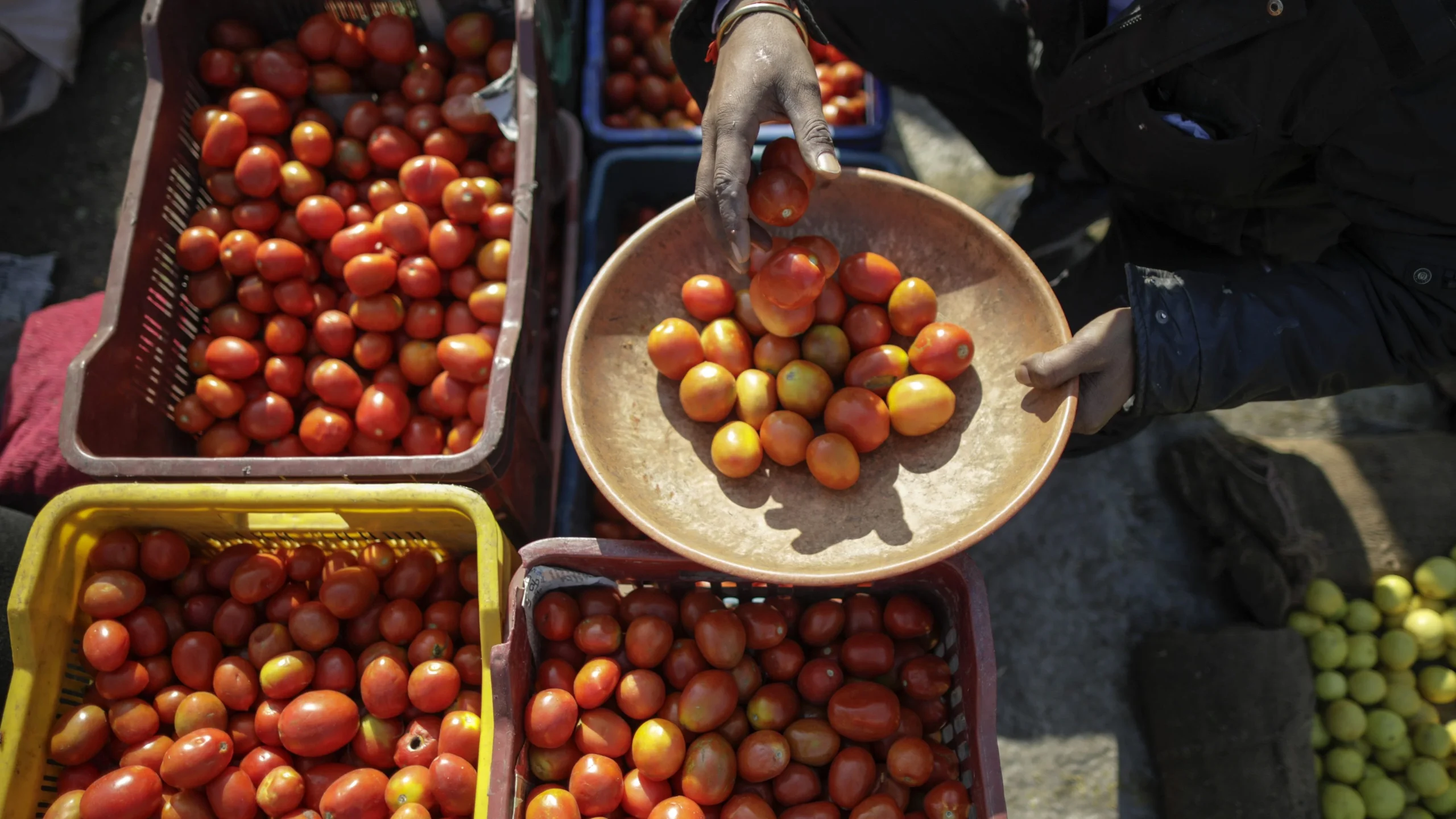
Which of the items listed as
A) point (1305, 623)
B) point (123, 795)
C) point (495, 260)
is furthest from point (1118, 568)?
point (123, 795)

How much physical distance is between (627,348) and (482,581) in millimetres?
733

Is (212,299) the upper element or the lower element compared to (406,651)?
upper

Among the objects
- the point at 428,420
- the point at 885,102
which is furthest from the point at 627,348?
the point at 885,102

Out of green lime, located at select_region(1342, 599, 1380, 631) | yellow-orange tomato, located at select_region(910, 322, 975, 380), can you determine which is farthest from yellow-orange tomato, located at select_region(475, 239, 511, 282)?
green lime, located at select_region(1342, 599, 1380, 631)

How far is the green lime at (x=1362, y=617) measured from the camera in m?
3.36

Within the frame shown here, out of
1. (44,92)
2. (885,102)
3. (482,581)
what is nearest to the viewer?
(482,581)

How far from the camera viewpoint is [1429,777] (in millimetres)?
3197

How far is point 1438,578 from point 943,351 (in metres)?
2.70

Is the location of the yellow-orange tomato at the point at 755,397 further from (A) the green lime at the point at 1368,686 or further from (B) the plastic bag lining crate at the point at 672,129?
(A) the green lime at the point at 1368,686

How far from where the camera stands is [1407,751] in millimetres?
3281

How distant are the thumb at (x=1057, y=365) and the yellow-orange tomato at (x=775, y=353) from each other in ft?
2.07

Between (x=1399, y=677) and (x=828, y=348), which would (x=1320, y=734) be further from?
(x=828, y=348)

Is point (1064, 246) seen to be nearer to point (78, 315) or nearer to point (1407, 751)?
point (1407, 751)

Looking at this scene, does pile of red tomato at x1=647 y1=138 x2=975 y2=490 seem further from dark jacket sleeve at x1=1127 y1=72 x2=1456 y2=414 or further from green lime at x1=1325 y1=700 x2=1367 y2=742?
green lime at x1=1325 y1=700 x2=1367 y2=742
